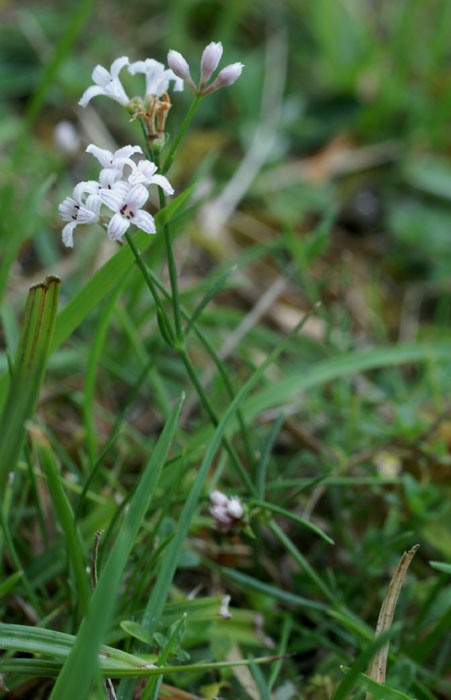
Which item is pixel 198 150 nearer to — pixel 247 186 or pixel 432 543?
pixel 247 186

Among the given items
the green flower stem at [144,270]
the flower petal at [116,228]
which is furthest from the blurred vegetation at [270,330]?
the flower petal at [116,228]

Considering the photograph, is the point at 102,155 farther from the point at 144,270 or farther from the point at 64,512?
the point at 64,512

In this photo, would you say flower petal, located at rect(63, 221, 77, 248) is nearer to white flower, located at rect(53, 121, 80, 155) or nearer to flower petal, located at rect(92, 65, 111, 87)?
flower petal, located at rect(92, 65, 111, 87)

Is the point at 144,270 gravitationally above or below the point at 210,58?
below

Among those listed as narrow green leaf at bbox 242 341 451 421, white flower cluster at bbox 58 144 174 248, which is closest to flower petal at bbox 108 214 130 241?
white flower cluster at bbox 58 144 174 248

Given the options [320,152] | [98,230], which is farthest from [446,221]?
[98,230]

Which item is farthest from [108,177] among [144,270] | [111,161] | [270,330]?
[270,330]

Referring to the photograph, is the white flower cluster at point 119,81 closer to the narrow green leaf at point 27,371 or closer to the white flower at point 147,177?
the white flower at point 147,177
